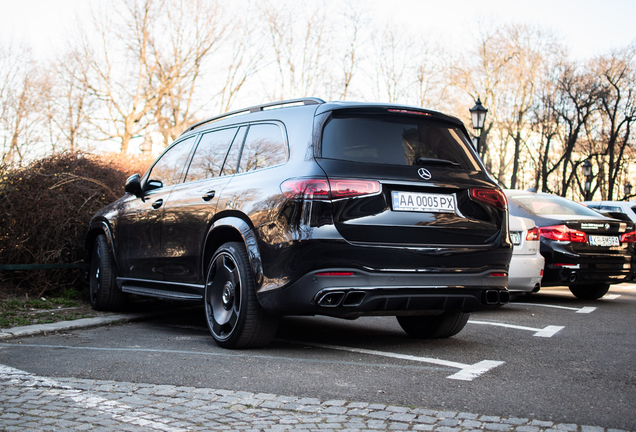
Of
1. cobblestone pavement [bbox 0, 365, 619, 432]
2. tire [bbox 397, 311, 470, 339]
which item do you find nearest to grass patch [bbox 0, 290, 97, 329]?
cobblestone pavement [bbox 0, 365, 619, 432]

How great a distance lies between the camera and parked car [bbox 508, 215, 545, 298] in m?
8.49

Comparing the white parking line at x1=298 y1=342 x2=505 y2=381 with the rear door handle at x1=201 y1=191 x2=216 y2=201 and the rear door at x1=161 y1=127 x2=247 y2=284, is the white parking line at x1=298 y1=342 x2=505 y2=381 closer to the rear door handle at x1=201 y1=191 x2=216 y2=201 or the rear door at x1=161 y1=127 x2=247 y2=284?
the rear door at x1=161 y1=127 x2=247 y2=284

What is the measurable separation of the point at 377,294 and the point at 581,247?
226 inches

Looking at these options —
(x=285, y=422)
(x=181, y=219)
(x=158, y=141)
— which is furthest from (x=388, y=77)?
(x=285, y=422)

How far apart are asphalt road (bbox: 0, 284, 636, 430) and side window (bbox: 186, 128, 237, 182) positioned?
1.42 metres

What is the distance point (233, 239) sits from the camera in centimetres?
537

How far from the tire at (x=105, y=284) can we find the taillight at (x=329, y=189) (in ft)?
11.0

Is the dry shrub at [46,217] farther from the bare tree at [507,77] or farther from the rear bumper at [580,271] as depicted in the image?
the bare tree at [507,77]

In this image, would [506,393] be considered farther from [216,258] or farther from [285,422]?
[216,258]

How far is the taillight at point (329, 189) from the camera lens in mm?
4523

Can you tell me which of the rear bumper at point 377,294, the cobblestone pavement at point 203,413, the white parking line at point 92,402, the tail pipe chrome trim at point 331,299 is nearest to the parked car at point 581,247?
the rear bumper at point 377,294

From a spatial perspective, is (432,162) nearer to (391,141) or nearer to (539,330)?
(391,141)

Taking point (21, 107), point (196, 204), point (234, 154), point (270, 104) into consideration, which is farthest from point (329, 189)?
point (21, 107)

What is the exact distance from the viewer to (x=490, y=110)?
4097 centimetres
